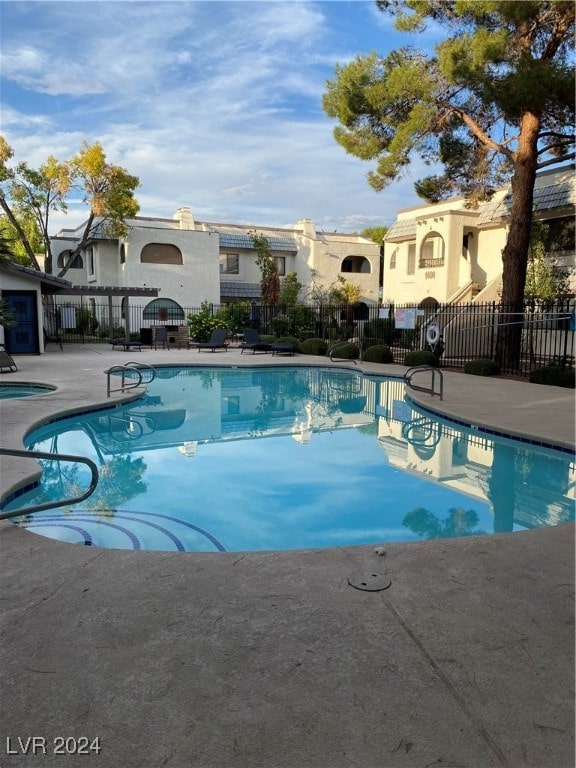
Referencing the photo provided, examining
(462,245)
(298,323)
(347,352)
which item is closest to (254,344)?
(347,352)

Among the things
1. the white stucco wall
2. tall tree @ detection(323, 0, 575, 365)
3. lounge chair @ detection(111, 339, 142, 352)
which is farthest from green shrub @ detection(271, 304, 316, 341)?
tall tree @ detection(323, 0, 575, 365)

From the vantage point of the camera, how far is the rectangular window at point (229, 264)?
113ft

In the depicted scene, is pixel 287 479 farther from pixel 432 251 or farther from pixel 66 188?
pixel 66 188

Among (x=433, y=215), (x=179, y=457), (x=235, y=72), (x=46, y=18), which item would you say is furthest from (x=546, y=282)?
(x=46, y=18)

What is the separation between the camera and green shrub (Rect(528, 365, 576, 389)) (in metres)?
11.9

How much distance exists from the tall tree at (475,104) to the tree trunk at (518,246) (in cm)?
3

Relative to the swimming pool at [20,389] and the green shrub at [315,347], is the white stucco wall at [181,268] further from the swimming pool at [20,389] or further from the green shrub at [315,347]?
the swimming pool at [20,389]

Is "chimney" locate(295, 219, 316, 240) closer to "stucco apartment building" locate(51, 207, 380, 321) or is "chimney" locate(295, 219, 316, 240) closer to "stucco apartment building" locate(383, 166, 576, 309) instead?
"stucco apartment building" locate(51, 207, 380, 321)

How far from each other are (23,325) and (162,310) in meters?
12.9

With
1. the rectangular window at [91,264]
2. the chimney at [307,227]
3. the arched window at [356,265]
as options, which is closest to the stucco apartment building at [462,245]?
the chimney at [307,227]

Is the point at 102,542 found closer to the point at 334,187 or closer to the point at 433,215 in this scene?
the point at 334,187

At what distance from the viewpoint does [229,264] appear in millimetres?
34594

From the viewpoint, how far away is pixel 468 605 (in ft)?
9.65

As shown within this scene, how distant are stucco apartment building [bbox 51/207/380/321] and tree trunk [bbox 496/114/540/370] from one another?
1895cm
